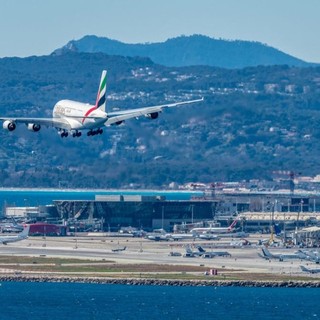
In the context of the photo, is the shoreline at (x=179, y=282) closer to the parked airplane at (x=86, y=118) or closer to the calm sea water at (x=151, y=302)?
the calm sea water at (x=151, y=302)

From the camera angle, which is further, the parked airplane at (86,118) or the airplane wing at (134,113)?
the parked airplane at (86,118)

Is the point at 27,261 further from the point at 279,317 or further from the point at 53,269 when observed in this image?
the point at 279,317

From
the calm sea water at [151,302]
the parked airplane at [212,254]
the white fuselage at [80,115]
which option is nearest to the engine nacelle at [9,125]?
the white fuselage at [80,115]

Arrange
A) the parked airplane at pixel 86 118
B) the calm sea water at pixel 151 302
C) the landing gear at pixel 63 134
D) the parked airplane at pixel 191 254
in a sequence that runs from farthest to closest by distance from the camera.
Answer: the parked airplane at pixel 191 254 < the landing gear at pixel 63 134 < the parked airplane at pixel 86 118 < the calm sea water at pixel 151 302

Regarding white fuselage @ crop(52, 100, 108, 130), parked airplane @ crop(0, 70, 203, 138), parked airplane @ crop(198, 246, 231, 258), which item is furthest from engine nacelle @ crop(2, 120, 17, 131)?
parked airplane @ crop(198, 246, 231, 258)

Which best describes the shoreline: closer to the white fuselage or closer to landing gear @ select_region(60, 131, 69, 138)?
the white fuselage

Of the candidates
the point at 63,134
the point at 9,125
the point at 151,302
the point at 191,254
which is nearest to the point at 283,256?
the point at 191,254


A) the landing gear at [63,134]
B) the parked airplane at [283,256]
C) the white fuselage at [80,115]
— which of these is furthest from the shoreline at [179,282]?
the parked airplane at [283,256]

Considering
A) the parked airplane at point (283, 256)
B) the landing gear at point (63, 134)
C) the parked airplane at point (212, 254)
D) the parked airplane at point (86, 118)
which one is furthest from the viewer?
the parked airplane at point (212, 254)

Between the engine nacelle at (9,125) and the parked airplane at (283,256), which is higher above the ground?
the engine nacelle at (9,125)

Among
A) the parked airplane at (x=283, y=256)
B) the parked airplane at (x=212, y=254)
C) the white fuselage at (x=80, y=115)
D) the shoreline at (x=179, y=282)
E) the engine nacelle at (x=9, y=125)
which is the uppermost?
the white fuselage at (x=80, y=115)
